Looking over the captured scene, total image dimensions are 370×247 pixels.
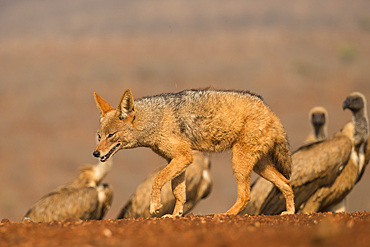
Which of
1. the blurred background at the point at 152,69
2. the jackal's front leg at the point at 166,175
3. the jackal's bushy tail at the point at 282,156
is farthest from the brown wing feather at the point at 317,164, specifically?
the blurred background at the point at 152,69

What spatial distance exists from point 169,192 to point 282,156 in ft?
11.7

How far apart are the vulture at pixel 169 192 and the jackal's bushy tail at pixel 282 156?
315cm

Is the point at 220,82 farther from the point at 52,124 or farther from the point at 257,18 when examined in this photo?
the point at 257,18

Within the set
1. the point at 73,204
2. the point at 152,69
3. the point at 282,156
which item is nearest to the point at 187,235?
the point at 282,156

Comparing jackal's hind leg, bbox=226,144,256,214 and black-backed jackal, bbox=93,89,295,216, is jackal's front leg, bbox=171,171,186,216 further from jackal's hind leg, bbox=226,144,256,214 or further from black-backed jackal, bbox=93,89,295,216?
jackal's hind leg, bbox=226,144,256,214

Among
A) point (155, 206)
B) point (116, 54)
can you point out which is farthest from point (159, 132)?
point (116, 54)

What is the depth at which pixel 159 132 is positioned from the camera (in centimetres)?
698

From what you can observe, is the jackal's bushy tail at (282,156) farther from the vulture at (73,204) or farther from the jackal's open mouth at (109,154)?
the vulture at (73,204)

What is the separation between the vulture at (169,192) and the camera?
10438 mm

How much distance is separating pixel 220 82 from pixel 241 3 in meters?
27.7

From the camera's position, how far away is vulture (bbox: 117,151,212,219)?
411 inches

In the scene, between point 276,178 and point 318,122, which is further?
point 318,122

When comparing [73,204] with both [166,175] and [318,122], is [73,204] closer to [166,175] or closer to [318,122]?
[166,175]

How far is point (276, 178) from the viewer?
24.7ft
